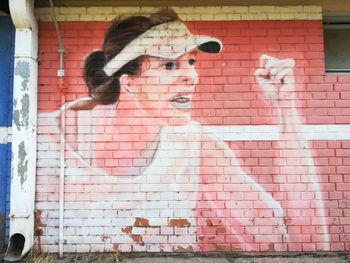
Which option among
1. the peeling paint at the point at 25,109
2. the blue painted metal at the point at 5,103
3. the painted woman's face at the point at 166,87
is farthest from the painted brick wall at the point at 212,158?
the blue painted metal at the point at 5,103

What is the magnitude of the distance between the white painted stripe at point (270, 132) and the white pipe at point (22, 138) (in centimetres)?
214

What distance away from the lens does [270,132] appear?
14.7 feet

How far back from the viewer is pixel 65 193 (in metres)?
4.41

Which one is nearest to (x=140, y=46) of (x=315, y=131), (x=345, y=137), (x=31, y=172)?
(x=31, y=172)

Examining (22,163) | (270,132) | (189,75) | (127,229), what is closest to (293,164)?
(270,132)

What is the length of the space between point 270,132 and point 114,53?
7.21 feet

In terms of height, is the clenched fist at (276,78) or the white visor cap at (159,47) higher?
the white visor cap at (159,47)

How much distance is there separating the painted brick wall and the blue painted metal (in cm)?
39

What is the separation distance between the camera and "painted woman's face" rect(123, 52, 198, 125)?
449 cm

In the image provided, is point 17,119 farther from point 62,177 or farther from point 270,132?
point 270,132

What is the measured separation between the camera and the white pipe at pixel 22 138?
163 inches

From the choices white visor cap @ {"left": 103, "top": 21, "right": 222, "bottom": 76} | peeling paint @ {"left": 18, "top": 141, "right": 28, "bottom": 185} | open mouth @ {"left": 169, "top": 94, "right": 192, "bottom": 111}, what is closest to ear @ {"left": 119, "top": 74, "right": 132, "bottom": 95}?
white visor cap @ {"left": 103, "top": 21, "right": 222, "bottom": 76}

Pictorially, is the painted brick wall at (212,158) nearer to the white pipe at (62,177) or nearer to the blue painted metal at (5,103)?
the white pipe at (62,177)

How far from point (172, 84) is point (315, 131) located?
188 centimetres
